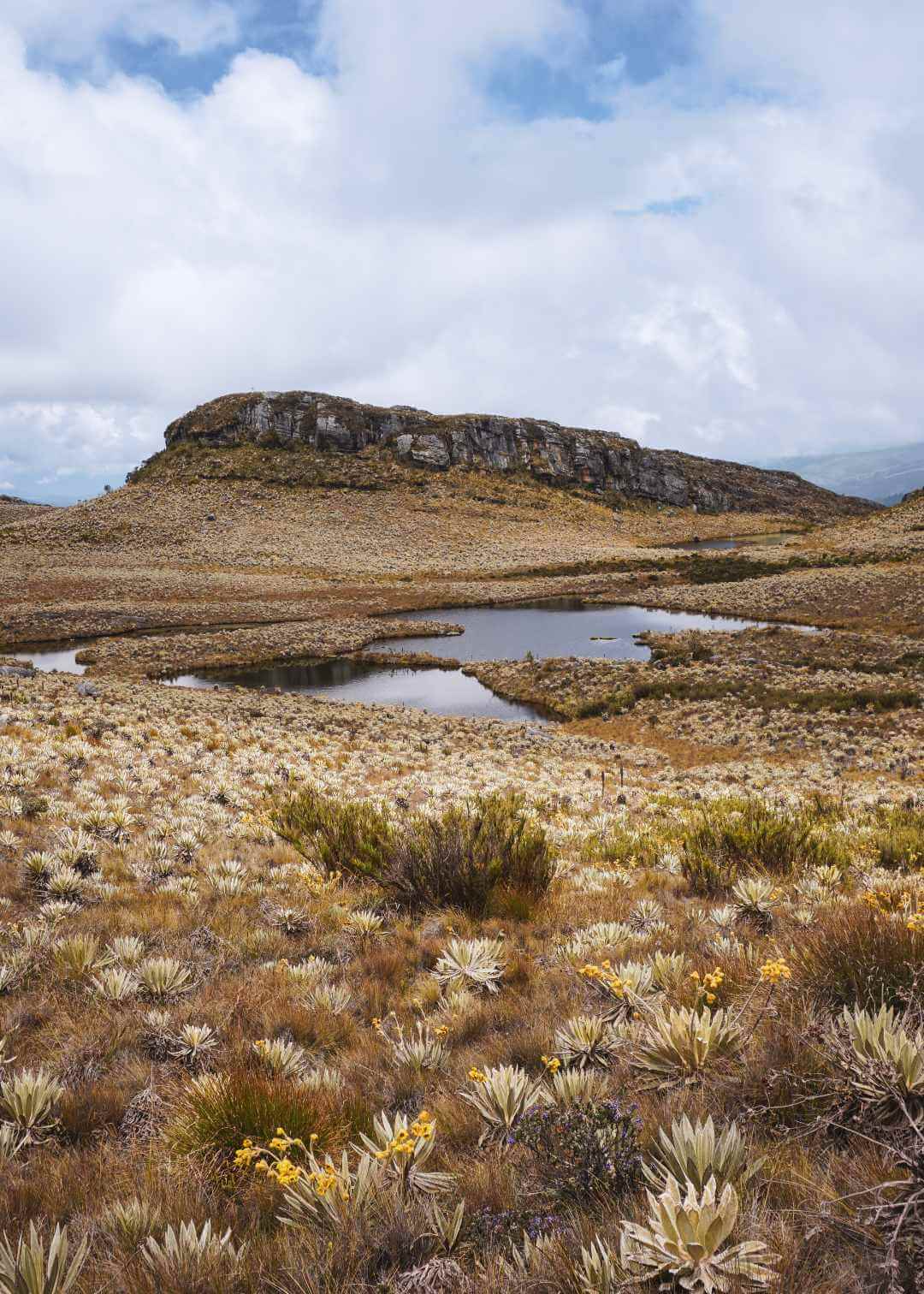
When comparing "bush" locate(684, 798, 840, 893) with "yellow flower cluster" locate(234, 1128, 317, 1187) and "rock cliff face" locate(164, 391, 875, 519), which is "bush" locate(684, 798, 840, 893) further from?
"rock cliff face" locate(164, 391, 875, 519)

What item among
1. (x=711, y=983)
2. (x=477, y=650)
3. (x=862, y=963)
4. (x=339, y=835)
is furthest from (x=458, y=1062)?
(x=477, y=650)

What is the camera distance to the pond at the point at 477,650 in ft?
98.3

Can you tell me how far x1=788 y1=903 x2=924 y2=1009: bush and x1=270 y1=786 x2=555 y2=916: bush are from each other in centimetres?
311

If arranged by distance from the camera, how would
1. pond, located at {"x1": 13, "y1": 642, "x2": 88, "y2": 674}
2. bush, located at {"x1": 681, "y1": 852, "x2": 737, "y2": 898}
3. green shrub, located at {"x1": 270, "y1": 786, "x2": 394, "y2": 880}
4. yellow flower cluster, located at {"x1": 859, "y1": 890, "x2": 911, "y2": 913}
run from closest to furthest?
yellow flower cluster, located at {"x1": 859, "y1": 890, "x2": 911, "y2": 913}, bush, located at {"x1": 681, "y1": 852, "x2": 737, "y2": 898}, green shrub, located at {"x1": 270, "y1": 786, "x2": 394, "y2": 880}, pond, located at {"x1": 13, "y1": 642, "x2": 88, "y2": 674}

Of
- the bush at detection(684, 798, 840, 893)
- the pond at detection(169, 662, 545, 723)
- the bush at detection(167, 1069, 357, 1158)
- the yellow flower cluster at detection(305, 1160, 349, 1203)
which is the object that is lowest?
the pond at detection(169, 662, 545, 723)

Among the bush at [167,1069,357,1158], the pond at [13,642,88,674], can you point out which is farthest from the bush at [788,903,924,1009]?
the pond at [13,642,88,674]

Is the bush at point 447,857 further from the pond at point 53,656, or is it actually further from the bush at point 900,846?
the pond at point 53,656

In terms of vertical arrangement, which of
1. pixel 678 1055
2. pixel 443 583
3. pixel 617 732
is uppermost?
pixel 443 583

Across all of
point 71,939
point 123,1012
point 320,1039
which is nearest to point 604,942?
point 320,1039

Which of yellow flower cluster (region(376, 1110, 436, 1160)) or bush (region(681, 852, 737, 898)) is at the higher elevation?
yellow flower cluster (region(376, 1110, 436, 1160))

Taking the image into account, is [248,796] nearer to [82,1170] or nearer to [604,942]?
[604,942]

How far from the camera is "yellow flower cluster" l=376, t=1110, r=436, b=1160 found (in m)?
2.26

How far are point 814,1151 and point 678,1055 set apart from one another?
2.12 ft

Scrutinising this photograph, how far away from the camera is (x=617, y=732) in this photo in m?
23.9
